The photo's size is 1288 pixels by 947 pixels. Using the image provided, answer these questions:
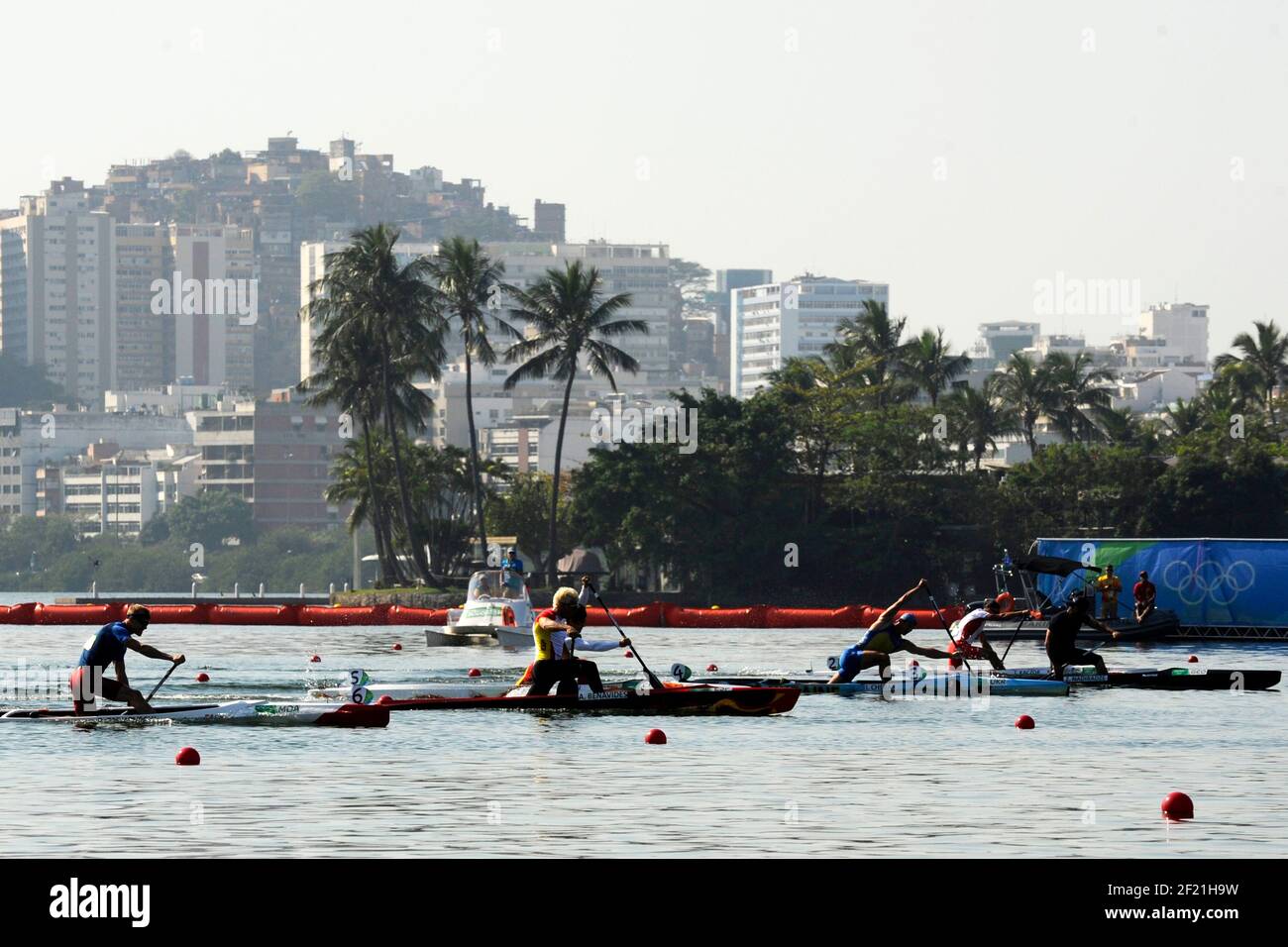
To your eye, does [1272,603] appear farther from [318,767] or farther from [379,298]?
[379,298]

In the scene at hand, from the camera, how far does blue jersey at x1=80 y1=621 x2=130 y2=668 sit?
30.2 meters

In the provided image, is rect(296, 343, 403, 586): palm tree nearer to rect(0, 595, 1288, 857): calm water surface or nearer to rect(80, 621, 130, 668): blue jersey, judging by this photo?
rect(0, 595, 1288, 857): calm water surface

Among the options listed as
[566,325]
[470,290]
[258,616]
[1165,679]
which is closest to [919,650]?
[1165,679]

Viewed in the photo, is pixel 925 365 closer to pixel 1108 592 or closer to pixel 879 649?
pixel 1108 592

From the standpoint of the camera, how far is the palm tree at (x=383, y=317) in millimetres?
104000

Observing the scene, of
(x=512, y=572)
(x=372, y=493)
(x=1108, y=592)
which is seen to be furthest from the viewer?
(x=372, y=493)

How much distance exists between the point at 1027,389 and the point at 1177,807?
107 meters

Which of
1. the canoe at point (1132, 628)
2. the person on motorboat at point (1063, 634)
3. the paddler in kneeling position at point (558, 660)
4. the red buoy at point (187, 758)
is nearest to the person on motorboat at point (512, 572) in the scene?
the canoe at point (1132, 628)

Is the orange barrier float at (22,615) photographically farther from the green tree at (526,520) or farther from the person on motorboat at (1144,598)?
the green tree at (526,520)

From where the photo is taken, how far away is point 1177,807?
22.8 meters

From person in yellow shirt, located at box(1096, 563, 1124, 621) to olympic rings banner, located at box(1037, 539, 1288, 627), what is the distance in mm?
3730

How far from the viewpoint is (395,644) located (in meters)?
62.8
